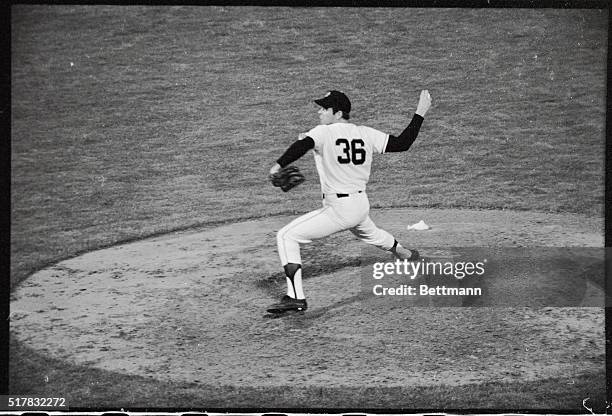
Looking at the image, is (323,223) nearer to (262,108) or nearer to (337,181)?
(337,181)

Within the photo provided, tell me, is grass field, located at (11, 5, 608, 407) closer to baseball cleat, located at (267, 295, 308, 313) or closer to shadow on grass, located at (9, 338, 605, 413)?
shadow on grass, located at (9, 338, 605, 413)

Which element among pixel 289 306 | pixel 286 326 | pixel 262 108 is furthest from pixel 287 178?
pixel 262 108

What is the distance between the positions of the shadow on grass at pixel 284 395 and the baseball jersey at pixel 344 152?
125cm

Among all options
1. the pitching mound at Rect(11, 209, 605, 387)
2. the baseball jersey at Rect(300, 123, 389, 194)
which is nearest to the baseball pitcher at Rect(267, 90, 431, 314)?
the baseball jersey at Rect(300, 123, 389, 194)

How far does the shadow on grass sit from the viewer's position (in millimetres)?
4328

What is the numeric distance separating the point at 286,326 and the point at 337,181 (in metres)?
0.95

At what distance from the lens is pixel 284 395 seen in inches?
174

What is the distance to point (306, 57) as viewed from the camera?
705 cm

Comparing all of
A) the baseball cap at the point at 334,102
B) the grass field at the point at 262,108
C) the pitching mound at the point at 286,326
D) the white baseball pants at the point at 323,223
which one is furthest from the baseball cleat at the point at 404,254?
the grass field at the point at 262,108

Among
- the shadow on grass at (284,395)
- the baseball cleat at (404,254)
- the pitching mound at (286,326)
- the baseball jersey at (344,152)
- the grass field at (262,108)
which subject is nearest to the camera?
the shadow on grass at (284,395)

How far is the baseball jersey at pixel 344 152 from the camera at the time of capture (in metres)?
4.87

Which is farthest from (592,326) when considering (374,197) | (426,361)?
(374,197)

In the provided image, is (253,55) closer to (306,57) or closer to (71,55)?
(306,57)

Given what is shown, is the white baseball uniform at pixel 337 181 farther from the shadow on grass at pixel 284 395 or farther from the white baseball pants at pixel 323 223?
the shadow on grass at pixel 284 395
